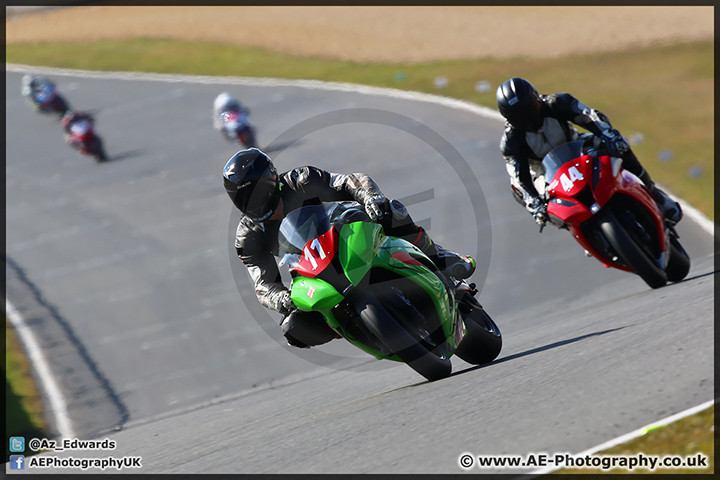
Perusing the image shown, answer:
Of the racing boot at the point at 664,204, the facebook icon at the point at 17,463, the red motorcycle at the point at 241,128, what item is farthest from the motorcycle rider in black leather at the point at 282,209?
the red motorcycle at the point at 241,128

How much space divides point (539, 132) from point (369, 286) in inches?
149

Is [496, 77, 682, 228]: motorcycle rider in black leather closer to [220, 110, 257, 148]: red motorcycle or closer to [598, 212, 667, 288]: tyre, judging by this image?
[598, 212, 667, 288]: tyre

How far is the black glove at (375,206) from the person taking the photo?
19.5 feet

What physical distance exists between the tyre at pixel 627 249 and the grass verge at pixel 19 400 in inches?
253

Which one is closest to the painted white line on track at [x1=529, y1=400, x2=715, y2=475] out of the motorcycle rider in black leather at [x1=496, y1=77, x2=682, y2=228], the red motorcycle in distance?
the motorcycle rider in black leather at [x1=496, y1=77, x2=682, y2=228]

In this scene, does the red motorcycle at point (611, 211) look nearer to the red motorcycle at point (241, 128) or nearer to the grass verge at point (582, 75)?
the grass verge at point (582, 75)

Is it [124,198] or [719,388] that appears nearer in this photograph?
[719,388]

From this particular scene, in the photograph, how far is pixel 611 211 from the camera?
791 centimetres

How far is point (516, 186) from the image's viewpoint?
8.84 meters

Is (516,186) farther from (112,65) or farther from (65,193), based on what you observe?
(112,65)

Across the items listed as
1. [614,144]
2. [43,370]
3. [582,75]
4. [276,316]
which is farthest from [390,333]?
[582,75]

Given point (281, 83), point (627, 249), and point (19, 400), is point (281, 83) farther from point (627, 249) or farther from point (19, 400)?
point (627, 249)

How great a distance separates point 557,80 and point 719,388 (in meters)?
19.6

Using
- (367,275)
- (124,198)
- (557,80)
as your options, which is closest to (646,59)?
(557,80)
